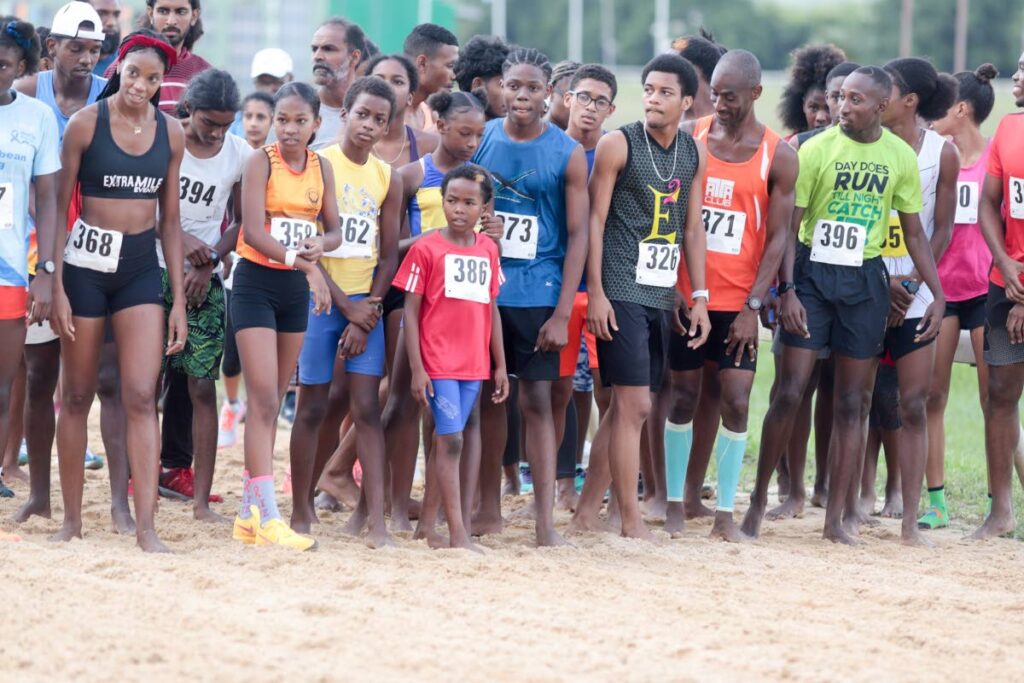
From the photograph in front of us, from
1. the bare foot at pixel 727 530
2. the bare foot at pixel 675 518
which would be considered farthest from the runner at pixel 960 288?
the bare foot at pixel 675 518

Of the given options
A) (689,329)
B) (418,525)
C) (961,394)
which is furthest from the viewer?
(961,394)

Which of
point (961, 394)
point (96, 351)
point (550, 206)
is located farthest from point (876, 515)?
point (961, 394)

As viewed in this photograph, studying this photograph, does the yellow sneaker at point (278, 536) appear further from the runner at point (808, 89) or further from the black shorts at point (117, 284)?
the runner at point (808, 89)

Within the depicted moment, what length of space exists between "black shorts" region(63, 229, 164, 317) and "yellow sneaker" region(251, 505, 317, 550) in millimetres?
1015

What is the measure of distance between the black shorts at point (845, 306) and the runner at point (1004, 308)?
28.9 inches

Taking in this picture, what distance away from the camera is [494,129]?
22.8 ft

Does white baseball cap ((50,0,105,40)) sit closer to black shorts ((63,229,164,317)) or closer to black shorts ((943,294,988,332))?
black shorts ((63,229,164,317))

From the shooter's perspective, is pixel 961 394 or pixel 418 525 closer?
pixel 418 525

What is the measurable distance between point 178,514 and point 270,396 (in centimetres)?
124

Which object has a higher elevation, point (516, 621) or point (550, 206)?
point (550, 206)

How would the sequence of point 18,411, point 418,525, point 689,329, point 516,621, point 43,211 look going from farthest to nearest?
point 18,411 → point 689,329 → point 418,525 → point 43,211 → point 516,621

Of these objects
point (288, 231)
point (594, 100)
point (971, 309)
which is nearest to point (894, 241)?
point (971, 309)

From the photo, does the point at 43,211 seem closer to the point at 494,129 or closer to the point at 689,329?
the point at 494,129

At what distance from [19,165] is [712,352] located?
10.7 ft
